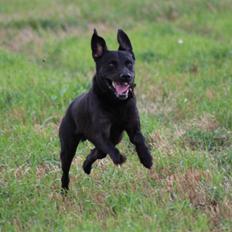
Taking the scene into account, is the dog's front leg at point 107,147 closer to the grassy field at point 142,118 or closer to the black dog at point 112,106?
the black dog at point 112,106

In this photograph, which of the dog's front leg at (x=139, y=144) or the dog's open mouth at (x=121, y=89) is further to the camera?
the dog's front leg at (x=139, y=144)

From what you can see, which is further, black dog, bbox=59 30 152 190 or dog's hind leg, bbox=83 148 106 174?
dog's hind leg, bbox=83 148 106 174

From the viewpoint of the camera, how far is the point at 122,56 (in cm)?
649

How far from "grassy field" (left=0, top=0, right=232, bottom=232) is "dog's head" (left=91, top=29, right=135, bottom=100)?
103 cm

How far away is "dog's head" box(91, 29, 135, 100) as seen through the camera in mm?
6289

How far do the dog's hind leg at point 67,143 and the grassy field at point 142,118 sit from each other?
147 mm

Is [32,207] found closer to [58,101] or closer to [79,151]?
[79,151]

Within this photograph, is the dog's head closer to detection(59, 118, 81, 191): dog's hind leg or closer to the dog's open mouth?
the dog's open mouth

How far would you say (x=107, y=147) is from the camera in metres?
6.34

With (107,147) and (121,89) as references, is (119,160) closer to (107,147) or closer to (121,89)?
(107,147)

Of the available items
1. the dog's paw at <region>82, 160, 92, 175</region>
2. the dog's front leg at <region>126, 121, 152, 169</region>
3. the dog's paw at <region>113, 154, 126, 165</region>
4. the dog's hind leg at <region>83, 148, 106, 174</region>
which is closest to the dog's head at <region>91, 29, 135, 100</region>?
the dog's front leg at <region>126, 121, 152, 169</region>

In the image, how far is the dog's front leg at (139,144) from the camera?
638 centimetres

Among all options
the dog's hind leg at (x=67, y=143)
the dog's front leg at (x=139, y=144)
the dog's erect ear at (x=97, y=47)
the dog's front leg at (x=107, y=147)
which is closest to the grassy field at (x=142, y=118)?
the dog's hind leg at (x=67, y=143)

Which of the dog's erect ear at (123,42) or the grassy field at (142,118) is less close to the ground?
the dog's erect ear at (123,42)
